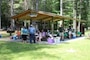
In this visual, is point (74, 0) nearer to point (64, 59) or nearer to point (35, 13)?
point (35, 13)

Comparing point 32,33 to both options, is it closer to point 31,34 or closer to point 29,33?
point 31,34

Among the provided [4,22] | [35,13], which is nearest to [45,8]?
[4,22]

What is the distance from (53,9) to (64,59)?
4094 centimetres

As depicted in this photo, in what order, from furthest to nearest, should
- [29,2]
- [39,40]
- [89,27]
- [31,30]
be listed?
1. [89,27]
2. [29,2]
3. [39,40]
4. [31,30]

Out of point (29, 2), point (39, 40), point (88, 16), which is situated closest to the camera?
point (39, 40)

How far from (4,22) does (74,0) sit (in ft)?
47.8

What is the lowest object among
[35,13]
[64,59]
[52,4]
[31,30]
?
[64,59]

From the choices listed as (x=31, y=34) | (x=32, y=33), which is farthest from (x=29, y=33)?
(x=32, y=33)

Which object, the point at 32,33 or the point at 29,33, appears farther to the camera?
the point at 29,33

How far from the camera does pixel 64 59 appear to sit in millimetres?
11734

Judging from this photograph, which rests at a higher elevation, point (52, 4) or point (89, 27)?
point (52, 4)

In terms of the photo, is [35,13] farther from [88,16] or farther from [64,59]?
[88,16]

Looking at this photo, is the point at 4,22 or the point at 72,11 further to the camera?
the point at 72,11

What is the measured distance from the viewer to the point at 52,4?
52.0 metres
